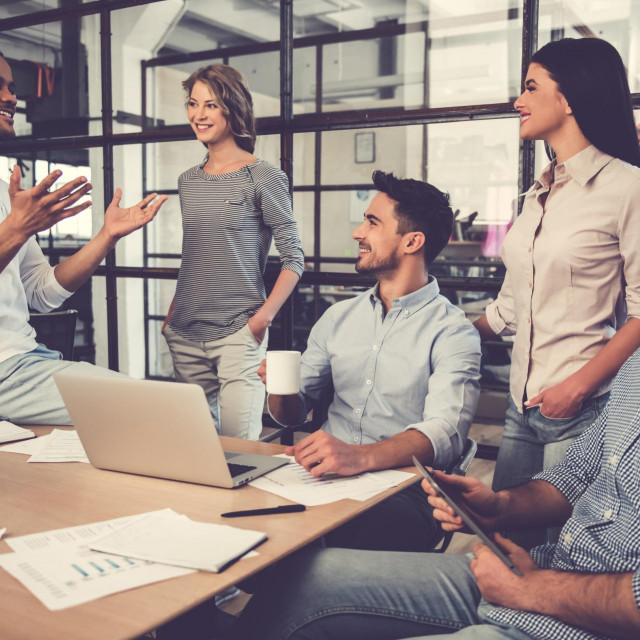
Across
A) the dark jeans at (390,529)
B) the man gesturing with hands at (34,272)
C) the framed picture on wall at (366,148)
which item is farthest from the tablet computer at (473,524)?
the framed picture on wall at (366,148)

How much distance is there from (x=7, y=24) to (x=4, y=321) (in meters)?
2.03

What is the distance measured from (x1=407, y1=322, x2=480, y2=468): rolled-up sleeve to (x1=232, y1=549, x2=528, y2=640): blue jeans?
0.39m

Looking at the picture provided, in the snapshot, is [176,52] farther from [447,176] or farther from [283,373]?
[283,373]

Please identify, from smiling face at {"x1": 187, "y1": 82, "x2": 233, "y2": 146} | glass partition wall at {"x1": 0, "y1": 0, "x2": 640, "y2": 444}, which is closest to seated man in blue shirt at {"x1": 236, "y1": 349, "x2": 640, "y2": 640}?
glass partition wall at {"x1": 0, "y1": 0, "x2": 640, "y2": 444}

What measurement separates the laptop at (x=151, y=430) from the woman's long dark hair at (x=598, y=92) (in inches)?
44.6

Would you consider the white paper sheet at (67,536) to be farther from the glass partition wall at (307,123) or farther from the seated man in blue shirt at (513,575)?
the glass partition wall at (307,123)

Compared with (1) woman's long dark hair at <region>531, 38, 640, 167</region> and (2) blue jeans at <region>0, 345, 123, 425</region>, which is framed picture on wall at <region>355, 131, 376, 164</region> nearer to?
(2) blue jeans at <region>0, 345, 123, 425</region>

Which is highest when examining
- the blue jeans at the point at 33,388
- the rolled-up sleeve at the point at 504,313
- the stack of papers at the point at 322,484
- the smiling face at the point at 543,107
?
the smiling face at the point at 543,107

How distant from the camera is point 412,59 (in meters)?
6.14

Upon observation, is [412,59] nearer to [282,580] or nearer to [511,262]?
[511,262]

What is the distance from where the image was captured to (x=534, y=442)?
6.23 feet

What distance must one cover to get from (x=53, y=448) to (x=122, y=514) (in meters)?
0.50

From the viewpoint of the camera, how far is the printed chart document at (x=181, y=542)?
1.09 meters

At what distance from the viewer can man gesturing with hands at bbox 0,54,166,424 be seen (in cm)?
200
